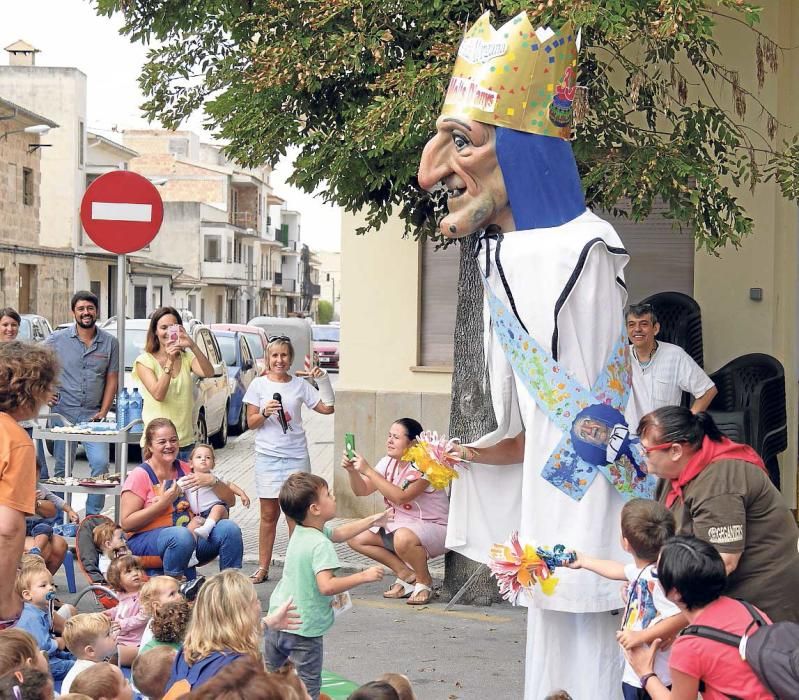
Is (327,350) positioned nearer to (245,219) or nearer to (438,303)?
(438,303)

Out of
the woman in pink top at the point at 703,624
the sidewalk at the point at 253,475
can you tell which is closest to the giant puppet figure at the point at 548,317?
the woman in pink top at the point at 703,624

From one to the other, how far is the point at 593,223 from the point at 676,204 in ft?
11.1

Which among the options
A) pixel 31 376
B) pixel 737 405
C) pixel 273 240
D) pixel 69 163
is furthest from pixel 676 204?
pixel 273 240

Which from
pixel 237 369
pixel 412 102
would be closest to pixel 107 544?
pixel 412 102

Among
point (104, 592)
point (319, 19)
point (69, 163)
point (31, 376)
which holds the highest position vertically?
point (69, 163)

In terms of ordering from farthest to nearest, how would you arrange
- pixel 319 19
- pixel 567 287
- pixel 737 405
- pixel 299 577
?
pixel 737 405
pixel 319 19
pixel 299 577
pixel 567 287

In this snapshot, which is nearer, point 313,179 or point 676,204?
point 676,204

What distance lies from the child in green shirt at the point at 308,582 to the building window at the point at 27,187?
141 ft

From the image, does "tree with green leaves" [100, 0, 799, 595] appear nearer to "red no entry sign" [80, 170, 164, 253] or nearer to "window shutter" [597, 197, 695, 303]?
"red no entry sign" [80, 170, 164, 253]

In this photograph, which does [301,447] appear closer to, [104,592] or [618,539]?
[104,592]

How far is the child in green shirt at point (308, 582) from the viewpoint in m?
5.62

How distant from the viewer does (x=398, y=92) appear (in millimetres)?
8250

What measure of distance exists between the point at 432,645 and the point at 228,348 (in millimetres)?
13896

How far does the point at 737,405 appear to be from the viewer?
984 centimetres
